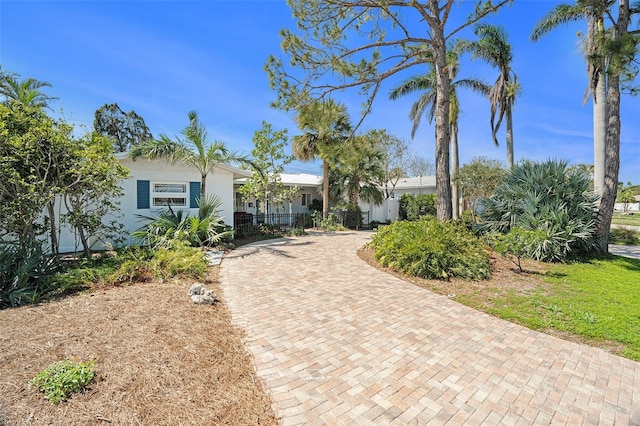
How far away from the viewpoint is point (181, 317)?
434 cm

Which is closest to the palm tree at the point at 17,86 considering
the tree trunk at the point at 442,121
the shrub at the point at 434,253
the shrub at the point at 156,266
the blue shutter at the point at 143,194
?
the blue shutter at the point at 143,194

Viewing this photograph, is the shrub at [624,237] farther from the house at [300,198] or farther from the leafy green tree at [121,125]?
the leafy green tree at [121,125]

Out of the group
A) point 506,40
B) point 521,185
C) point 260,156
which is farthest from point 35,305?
point 506,40

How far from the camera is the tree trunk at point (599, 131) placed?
11.9 m

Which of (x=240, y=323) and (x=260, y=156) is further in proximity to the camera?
(x=260, y=156)

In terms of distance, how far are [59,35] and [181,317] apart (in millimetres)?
8211

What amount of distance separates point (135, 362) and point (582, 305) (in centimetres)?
693

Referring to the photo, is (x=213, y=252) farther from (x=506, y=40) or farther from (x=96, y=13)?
(x=506, y=40)

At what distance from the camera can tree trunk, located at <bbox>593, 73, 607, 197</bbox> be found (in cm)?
1192

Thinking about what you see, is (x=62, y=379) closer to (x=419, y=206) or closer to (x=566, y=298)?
(x=566, y=298)

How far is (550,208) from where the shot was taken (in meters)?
9.45

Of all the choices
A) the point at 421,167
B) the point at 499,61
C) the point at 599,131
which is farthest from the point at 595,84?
the point at 421,167

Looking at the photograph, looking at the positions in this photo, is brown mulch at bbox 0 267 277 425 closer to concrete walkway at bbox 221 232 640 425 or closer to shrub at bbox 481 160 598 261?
concrete walkway at bbox 221 232 640 425

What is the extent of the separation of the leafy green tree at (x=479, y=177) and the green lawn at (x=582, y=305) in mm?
10487
